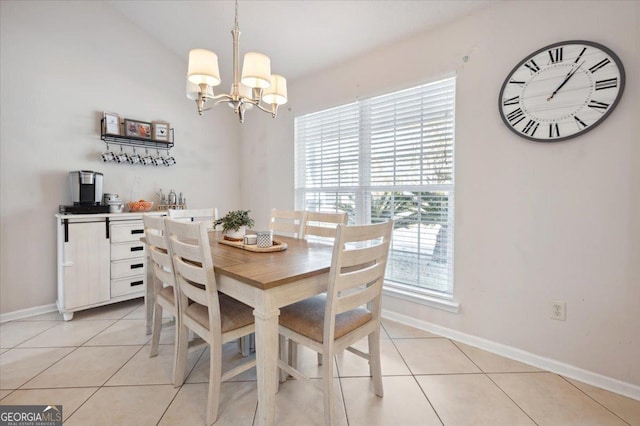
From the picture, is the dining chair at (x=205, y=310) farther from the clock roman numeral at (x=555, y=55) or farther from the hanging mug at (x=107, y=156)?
the clock roman numeral at (x=555, y=55)

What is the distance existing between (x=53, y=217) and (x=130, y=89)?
4.95 feet

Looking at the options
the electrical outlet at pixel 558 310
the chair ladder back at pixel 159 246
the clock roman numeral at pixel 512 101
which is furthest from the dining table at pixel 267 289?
the clock roman numeral at pixel 512 101

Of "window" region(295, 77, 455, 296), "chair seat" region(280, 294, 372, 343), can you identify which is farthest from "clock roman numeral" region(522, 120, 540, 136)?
"chair seat" region(280, 294, 372, 343)

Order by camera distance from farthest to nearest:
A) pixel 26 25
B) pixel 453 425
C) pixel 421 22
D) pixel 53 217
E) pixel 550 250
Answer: pixel 53 217, pixel 26 25, pixel 421 22, pixel 550 250, pixel 453 425

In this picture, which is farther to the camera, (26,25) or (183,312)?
(26,25)

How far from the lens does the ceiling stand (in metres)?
2.20

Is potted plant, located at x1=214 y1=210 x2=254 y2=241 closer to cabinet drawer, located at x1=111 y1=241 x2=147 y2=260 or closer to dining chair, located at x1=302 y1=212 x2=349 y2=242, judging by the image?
dining chair, located at x1=302 y1=212 x2=349 y2=242

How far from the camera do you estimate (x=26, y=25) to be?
2518 millimetres

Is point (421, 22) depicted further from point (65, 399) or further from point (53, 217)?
point (53, 217)

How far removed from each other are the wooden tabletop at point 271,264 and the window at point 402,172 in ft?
3.19

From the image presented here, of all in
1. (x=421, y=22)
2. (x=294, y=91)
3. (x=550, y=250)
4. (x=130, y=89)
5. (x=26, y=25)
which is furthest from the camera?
(x=294, y=91)

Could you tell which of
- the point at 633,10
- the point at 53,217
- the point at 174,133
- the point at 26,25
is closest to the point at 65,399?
the point at 53,217

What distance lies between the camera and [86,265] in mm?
2533

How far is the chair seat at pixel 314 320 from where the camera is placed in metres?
1.35
